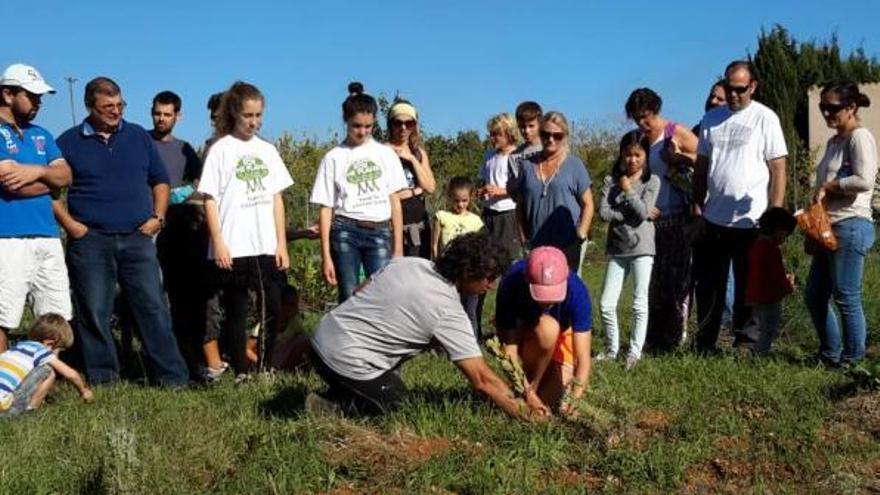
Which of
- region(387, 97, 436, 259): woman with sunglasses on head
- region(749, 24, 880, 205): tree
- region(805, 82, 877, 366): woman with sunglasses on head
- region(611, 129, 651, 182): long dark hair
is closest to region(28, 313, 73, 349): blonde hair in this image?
region(387, 97, 436, 259): woman with sunglasses on head

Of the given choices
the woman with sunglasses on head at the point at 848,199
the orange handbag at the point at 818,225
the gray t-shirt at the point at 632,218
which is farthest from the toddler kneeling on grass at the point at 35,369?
the woman with sunglasses on head at the point at 848,199

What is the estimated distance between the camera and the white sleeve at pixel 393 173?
22.1 feet

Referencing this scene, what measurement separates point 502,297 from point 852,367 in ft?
6.24

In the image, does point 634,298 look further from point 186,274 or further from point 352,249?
point 186,274

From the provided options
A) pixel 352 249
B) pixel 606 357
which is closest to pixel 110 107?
Answer: pixel 352 249

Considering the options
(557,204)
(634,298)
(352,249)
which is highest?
(557,204)

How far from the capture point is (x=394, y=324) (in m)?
4.69

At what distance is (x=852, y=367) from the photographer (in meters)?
5.20

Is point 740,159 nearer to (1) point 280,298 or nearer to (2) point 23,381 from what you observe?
(1) point 280,298

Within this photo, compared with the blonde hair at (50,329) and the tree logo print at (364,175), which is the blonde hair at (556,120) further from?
the blonde hair at (50,329)

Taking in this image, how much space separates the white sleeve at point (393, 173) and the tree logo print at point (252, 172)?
33.5 inches

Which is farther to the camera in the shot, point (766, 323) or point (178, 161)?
point (178, 161)

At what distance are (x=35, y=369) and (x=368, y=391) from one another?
83.6 inches

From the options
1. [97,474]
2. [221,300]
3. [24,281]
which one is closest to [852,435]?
[97,474]
